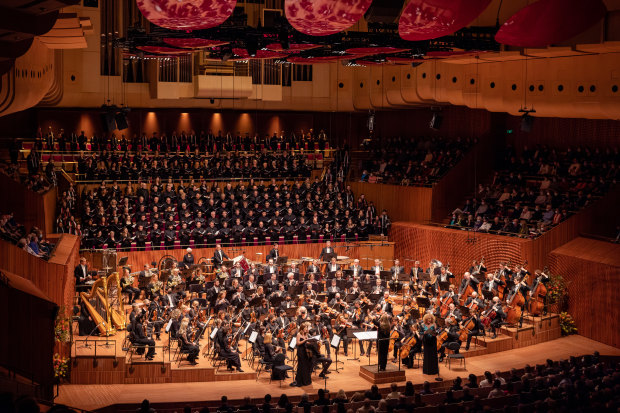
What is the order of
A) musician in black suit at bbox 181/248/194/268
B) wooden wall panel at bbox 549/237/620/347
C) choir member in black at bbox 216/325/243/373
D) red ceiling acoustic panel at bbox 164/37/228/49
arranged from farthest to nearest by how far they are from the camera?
musician in black suit at bbox 181/248/194/268
wooden wall panel at bbox 549/237/620/347
choir member in black at bbox 216/325/243/373
red ceiling acoustic panel at bbox 164/37/228/49

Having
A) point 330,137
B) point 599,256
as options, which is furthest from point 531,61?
point 330,137

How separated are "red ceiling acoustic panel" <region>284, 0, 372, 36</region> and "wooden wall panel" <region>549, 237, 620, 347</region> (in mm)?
11098

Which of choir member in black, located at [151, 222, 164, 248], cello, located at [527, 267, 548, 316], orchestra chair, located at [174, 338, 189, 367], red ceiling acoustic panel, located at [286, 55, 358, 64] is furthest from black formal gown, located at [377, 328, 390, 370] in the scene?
choir member in black, located at [151, 222, 164, 248]

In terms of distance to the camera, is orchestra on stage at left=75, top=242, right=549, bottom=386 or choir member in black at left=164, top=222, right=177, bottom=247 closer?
orchestra on stage at left=75, top=242, right=549, bottom=386

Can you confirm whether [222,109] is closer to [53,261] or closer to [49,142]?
[49,142]

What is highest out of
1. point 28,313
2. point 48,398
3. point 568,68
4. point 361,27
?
point 361,27

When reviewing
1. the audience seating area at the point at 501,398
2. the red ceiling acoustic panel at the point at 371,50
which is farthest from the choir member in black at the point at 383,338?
the red ceiling acoustic panel at the point at 371,50

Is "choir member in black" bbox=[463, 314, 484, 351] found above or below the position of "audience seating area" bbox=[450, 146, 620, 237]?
below

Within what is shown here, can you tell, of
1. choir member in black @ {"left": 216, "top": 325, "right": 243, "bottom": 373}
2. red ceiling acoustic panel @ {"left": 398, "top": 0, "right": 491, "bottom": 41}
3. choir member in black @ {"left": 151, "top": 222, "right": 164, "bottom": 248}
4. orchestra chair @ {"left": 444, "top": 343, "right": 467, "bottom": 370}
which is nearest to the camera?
red ceiling acoustic panel @ {"left": 398, "top": 0, "right": 491, "bottom": 41}

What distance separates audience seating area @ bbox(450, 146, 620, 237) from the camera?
1816cm

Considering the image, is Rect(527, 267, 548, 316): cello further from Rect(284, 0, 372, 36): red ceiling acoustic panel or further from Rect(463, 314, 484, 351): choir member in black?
Rect(284, 0, 372, 36): red ceiling acoustic panel

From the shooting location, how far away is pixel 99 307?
14375 mm

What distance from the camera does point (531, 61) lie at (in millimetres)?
18609

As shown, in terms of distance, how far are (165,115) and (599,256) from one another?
47.6ft
